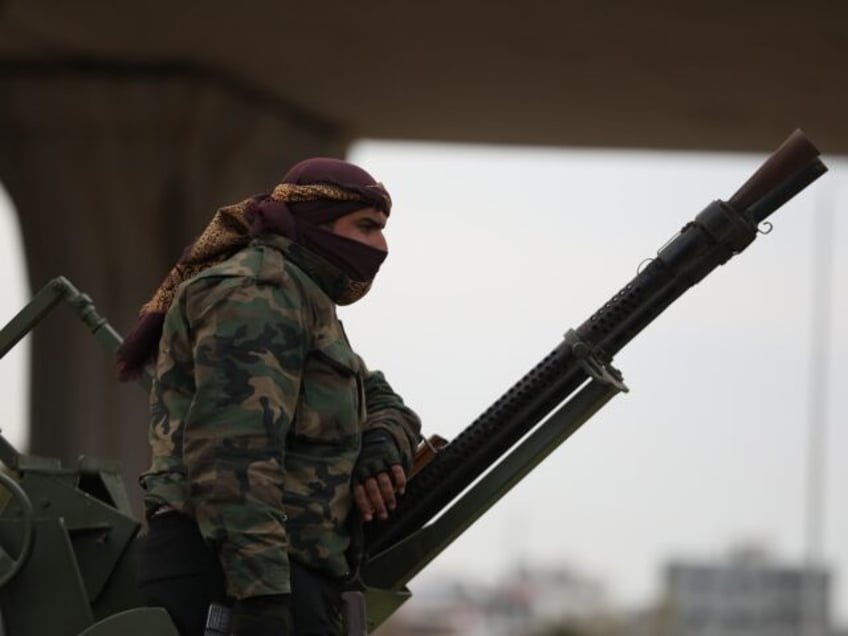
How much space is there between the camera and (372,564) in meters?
6.23

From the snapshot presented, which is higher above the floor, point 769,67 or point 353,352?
point 769,67

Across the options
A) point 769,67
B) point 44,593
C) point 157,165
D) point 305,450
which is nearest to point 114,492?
point 44,593

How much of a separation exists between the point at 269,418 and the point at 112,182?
63.1 ft

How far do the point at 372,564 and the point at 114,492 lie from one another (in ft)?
2.66

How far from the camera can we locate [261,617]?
18.2 ft

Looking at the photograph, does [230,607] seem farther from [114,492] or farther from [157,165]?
[157,165]

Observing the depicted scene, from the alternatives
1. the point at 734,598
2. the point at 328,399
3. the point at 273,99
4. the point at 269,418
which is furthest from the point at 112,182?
the point at 734,598

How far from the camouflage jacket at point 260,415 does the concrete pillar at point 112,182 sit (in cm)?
1771

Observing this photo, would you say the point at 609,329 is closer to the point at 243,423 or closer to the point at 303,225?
the point at 303,225

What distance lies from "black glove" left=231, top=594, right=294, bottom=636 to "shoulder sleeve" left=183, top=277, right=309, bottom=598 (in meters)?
0.03

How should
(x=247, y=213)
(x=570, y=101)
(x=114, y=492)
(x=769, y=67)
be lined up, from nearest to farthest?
(x=247, y=213), (x=114, y=492), (x=769, y=67), (x=570, y=101)

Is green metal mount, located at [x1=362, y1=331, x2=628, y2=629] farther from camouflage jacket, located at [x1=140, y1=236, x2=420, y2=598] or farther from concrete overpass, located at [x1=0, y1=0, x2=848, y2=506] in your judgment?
concrete overpass, located at [x1=0, y1=0, x2=848, y2=506]

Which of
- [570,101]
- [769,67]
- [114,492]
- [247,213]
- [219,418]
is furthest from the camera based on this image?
[570,101]

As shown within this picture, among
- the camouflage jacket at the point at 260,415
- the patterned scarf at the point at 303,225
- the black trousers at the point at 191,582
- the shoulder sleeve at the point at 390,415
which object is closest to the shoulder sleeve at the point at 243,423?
the camouflage jacket at the point at 260,415
